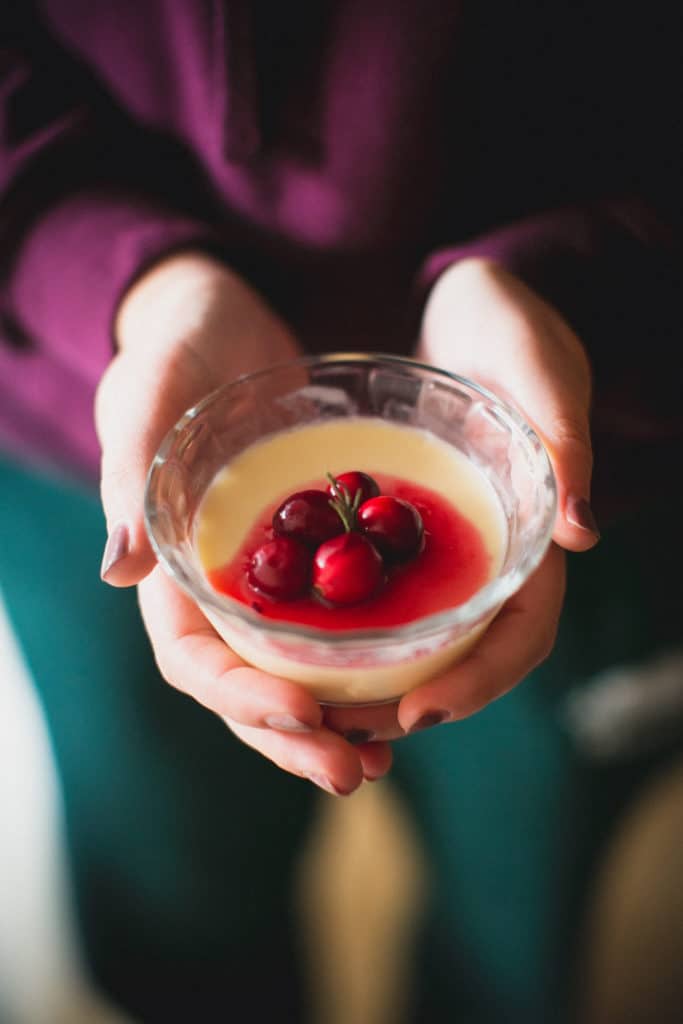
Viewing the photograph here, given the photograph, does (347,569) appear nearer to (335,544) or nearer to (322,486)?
(335,544)

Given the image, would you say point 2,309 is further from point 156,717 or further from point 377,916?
point 377,916

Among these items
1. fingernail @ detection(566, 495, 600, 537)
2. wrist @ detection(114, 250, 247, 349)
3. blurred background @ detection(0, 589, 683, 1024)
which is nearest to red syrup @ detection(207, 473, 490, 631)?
fingernail @ detection(566, 495, 600, 537)

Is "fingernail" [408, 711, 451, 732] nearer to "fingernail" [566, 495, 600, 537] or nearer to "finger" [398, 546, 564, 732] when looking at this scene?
"finger" [398, 546, 564, 732]

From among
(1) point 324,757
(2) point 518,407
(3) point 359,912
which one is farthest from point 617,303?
(3) point 359,912

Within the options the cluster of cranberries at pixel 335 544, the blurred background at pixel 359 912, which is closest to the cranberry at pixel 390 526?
the cluster of cranberries at pixel 335 544

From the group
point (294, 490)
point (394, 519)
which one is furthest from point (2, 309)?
point (394, 519)
